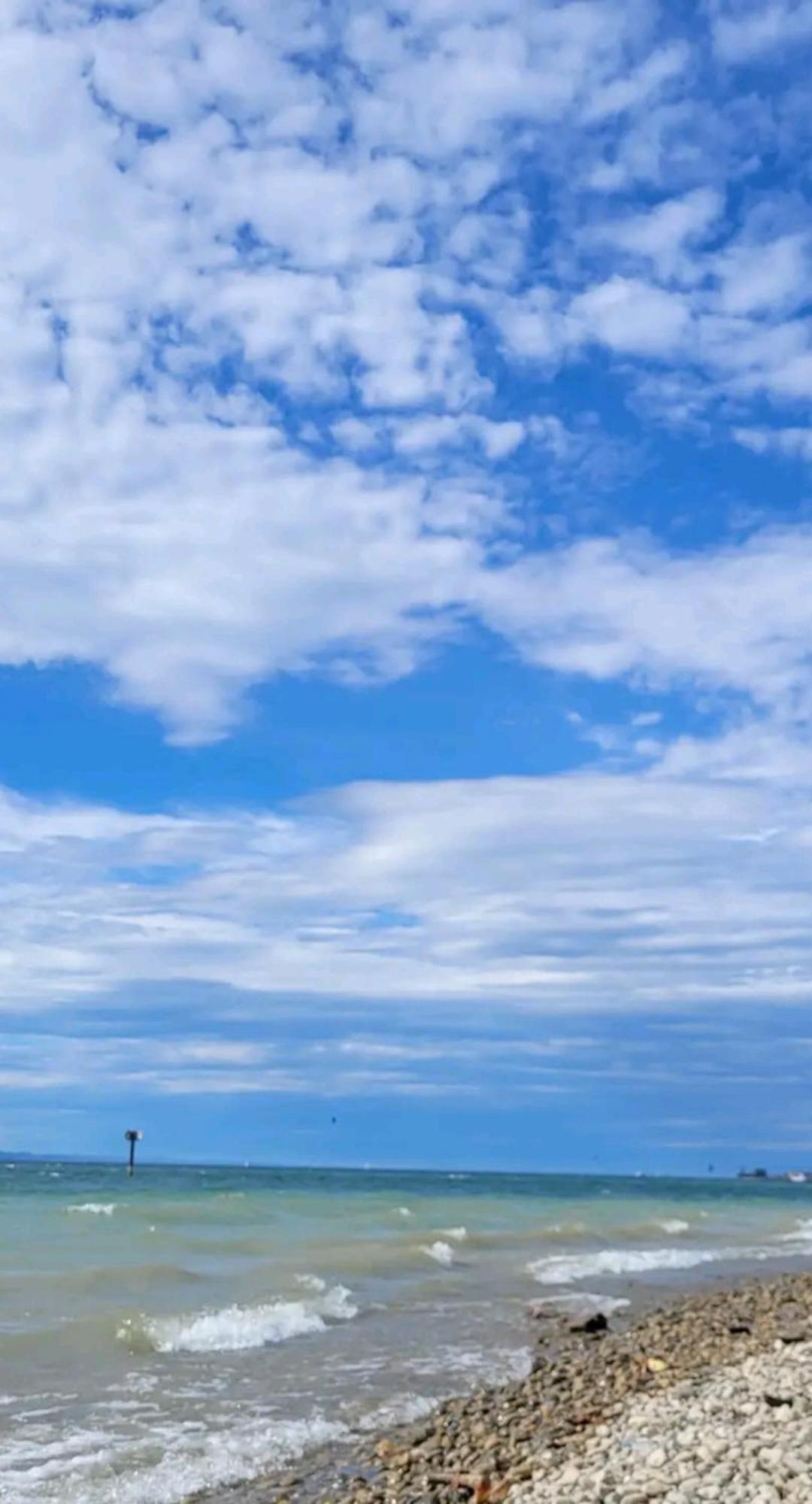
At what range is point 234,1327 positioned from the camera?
17.6 metres

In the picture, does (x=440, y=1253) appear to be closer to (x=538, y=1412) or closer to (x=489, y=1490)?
(x=538, y=1412)

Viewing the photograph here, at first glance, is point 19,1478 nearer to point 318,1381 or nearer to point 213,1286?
point 318,1381

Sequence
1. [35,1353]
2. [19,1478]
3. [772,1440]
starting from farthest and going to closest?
[35,1353] → [19,1478] → [772,1440]

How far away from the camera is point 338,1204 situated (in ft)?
171

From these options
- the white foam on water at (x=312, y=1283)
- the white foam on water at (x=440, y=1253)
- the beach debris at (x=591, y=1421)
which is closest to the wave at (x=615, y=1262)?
the white foam on water at (x=440, y=1253)

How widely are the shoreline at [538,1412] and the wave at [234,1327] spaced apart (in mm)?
3133

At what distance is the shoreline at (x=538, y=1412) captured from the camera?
9938mm

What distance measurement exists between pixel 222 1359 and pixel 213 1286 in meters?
6.18

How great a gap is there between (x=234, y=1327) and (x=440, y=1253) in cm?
1181

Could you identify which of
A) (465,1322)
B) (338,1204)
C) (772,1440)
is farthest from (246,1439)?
(338,1204)

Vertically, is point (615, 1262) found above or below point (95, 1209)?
below

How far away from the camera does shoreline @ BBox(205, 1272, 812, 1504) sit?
9938 mm

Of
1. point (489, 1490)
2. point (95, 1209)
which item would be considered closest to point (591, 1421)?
point (489, 1490)

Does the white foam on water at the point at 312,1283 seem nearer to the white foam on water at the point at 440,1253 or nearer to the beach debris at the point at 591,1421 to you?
the white foam on water at the point at 440,1253
